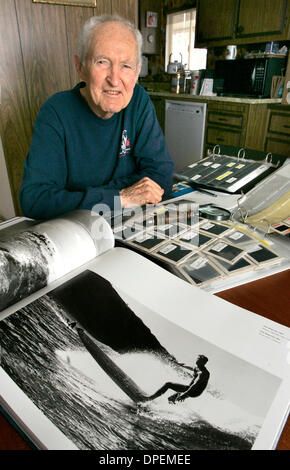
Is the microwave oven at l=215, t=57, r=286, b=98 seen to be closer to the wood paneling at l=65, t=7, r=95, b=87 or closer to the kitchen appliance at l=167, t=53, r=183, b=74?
the kitchen appliance at l=167, t=53, r=183, b=74

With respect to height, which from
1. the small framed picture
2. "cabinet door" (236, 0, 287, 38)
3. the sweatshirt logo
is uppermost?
the small framed picture

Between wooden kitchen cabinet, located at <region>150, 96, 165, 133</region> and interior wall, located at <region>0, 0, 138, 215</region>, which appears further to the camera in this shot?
wooden kitchen cabinet, located at <region>150, 96, 165, 133</region>

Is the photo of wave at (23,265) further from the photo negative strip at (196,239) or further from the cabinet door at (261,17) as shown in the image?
the cabinet door at (261,17)

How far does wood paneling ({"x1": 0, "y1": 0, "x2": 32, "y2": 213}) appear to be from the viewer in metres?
1.83

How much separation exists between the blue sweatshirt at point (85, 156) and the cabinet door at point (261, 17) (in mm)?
2455

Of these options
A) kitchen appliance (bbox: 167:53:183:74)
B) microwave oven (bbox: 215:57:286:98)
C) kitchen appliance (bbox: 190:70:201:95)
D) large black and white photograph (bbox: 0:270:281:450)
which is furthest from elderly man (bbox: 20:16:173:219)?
kitchen appliance (bbox: 167:53:183:74)

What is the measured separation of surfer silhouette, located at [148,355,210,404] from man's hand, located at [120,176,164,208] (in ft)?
1.89

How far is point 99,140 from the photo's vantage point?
3.52ft

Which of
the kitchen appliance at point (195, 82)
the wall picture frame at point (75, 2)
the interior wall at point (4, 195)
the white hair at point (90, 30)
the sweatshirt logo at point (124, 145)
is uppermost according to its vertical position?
the wall picture frame at point (75, 2)

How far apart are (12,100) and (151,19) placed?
3.00m

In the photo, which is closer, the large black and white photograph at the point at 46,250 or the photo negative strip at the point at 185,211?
the large black and white photograph at the point at 46,250

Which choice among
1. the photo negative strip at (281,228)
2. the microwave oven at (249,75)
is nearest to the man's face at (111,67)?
the photo negative strip at (281,228)

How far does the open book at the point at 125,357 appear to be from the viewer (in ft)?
0.99

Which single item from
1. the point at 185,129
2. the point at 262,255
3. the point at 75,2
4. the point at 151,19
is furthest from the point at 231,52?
the point at 262,255
